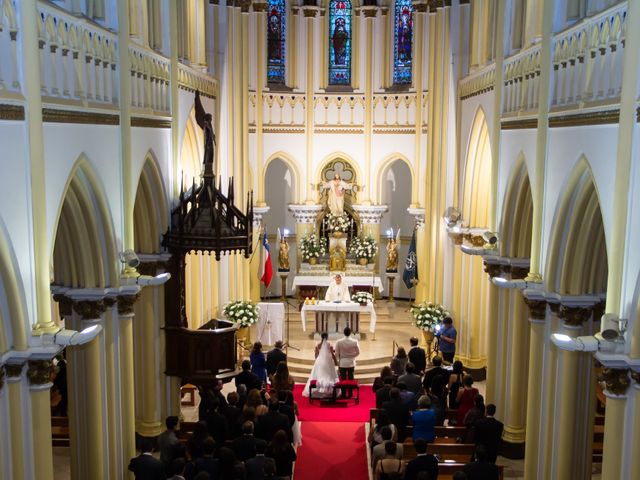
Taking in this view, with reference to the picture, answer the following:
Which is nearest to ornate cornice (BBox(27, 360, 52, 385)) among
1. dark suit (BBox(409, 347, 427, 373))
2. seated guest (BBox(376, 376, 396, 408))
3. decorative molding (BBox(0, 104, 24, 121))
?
decorative molding (BBox(0, 104, 24, 121))

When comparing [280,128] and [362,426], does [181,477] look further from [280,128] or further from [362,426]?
[280,128]

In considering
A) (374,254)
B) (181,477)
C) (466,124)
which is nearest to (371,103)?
(374,254)

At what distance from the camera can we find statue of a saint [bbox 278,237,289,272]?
1005 inches

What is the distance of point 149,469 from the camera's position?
10781mm

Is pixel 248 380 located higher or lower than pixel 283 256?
lower

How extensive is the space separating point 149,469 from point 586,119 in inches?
280

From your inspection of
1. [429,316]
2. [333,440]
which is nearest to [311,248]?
[429,316]

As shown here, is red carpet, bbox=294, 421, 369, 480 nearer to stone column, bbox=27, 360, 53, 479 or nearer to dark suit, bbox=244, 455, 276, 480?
dark suit, bbox=244, 455, 276, 480

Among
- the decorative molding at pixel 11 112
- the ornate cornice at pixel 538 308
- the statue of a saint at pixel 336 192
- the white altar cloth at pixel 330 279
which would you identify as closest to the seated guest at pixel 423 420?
the ornate cornice at pixel 538 308

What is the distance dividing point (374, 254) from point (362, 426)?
9895 mm

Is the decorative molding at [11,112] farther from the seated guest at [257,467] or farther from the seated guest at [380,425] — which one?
the seated guest at [380,425]

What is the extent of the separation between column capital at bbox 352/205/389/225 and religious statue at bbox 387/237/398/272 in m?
0.91

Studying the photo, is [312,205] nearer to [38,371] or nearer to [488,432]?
[488,432]

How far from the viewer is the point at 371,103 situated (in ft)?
84.7
